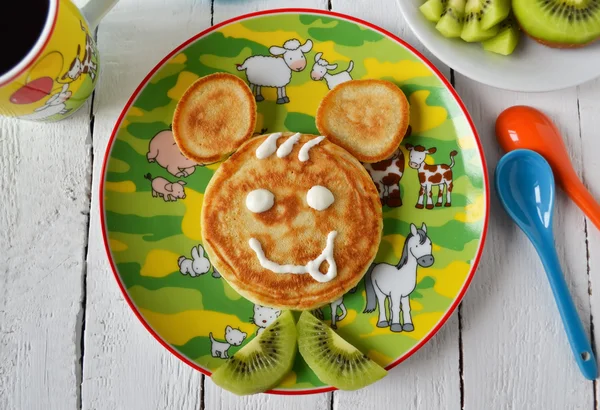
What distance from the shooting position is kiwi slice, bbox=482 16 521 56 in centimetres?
123

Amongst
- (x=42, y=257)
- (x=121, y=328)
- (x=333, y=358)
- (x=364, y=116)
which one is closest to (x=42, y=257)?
(x=42, y=257)

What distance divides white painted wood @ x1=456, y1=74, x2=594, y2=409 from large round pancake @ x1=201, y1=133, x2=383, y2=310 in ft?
1.02

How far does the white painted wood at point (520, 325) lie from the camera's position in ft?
4.22

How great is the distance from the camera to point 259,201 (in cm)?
124

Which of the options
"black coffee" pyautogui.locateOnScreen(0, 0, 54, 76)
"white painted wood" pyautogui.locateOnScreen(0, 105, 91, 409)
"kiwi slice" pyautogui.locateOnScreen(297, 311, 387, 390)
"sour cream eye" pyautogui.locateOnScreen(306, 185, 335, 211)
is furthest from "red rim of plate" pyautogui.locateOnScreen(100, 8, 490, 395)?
"sour cream eye" pyautogui.locateOnScreen(306, 185, 335, 211)

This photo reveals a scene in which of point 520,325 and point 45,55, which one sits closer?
point 45,55

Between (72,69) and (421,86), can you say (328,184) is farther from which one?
(72,69)

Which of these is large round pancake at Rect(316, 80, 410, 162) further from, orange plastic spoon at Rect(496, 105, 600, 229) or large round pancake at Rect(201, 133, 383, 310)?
orange plastic spoon at Rect(496, 105, 600, 229)

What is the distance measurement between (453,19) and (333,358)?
2.67 feet

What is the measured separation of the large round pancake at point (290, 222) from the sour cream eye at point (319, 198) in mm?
16

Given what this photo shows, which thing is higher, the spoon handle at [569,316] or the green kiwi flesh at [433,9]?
the green kiwi flesh at [433,9]

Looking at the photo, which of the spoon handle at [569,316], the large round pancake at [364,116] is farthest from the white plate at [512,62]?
the spoon handle at [569,316]

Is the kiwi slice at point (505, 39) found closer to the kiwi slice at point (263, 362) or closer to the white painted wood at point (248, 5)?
the white painted wood at point (248, 5)

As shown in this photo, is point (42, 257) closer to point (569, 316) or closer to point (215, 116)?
point (215, 116)
